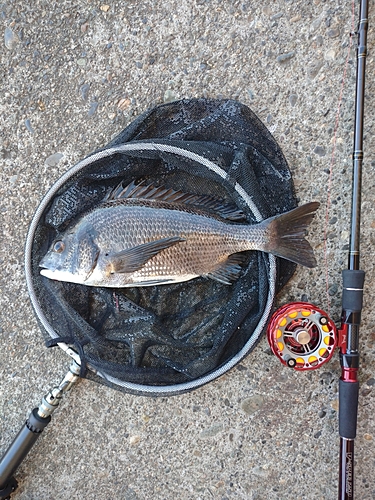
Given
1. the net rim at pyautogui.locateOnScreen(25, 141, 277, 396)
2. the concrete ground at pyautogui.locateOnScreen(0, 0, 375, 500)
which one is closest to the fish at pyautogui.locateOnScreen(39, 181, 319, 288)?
the net rim at pyautogui.locateOnScreen(25, 141, 277, 396)

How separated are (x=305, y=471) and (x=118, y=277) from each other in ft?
4.54

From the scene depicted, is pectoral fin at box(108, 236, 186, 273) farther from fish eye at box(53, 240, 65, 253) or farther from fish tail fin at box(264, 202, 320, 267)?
fish tail fin at box(264, 202, 320, 267)

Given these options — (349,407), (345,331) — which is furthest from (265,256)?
(349,407)

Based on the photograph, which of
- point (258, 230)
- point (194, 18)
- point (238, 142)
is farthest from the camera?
point (194, 18)

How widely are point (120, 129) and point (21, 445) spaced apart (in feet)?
5.52

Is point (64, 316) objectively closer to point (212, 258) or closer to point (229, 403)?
point (212, 258)

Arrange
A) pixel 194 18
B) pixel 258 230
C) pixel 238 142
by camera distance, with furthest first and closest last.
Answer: pixel 194 18
pixel 238 142
pixel 258 230

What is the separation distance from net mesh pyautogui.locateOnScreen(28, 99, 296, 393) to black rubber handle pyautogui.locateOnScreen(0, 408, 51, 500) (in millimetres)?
361

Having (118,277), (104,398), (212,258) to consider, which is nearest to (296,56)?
(212,258)

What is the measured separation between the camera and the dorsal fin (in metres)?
1.97

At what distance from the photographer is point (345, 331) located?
6.19ft

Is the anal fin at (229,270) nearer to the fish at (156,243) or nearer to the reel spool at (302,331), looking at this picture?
the fish at (156,243)

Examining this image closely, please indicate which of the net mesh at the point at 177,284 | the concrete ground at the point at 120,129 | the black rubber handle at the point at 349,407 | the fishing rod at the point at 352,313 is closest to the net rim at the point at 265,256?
the net mesh at the point at 177,284

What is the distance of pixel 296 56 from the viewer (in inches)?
80.9
